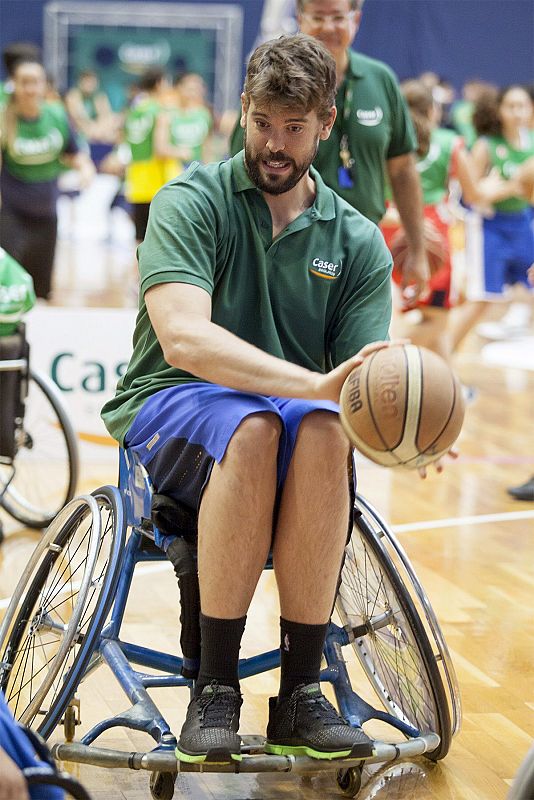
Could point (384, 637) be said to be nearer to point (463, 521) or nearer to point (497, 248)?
point (463, 521)

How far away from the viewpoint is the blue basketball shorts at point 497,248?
289 inches

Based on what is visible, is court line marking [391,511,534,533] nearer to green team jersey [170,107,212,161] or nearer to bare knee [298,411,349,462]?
bare knee [298,411,349,462]

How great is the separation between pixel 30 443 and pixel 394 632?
186cm

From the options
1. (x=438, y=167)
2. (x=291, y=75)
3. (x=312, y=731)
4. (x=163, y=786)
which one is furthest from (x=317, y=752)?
(x=438, y=167)

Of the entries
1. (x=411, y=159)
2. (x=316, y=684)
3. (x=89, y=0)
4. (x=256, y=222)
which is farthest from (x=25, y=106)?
(x=89, y=0)

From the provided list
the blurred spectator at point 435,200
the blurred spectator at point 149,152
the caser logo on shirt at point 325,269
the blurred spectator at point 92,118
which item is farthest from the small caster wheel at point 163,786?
the blurred spectator at point 92,118

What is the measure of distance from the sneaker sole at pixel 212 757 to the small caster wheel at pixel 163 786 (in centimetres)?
19

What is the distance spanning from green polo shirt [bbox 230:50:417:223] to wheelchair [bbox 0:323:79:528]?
950 millimetres

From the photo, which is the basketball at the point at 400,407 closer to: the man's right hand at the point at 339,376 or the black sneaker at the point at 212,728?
the man's right hand at the point at 339,376

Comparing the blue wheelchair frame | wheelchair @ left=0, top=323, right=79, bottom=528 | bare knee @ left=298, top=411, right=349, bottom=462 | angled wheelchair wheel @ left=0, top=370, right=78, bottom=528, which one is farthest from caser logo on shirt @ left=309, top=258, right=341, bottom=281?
angled wheelchair wheel @ left=0, top=370, right=78, bottom=528

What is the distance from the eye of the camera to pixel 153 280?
7.69 ft

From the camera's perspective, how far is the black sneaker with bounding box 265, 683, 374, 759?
2.27 meters

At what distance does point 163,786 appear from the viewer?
2.38m

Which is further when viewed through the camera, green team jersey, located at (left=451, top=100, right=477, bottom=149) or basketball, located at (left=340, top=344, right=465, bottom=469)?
green team jersey, located at (left=451, top=100, right=477, bottom=149)
